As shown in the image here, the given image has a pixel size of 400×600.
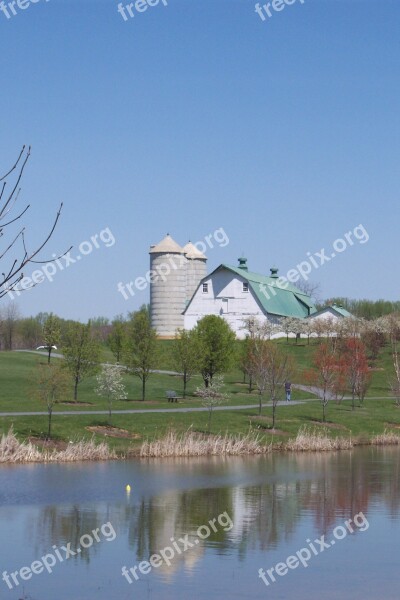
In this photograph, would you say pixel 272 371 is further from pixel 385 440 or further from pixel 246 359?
pixel 246 359

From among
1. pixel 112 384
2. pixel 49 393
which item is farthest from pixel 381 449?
pixel 49 393

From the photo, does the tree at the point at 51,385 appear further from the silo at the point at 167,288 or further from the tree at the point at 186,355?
the silo at the point at 167,288

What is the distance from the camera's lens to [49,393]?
45.5m

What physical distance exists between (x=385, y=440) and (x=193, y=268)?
87.6 meters

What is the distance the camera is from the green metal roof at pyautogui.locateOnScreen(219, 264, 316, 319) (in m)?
119

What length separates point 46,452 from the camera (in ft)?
136

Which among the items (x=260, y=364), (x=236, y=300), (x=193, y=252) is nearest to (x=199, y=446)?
(x=260, y=364)

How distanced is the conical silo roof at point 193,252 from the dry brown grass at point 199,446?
3631 inches

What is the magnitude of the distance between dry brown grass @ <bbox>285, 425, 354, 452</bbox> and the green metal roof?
6637 centimetres

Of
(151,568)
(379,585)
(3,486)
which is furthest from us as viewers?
(3,486)

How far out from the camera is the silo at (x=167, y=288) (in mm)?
127250

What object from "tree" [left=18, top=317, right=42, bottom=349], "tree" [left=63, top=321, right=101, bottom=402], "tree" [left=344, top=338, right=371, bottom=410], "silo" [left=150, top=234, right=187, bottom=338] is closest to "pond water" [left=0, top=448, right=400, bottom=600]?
"tree" [left=63, top=321, right=101, bottom=402]

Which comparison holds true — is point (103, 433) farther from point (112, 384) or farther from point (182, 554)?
point (182, 554)

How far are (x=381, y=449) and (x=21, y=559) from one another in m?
31.8
